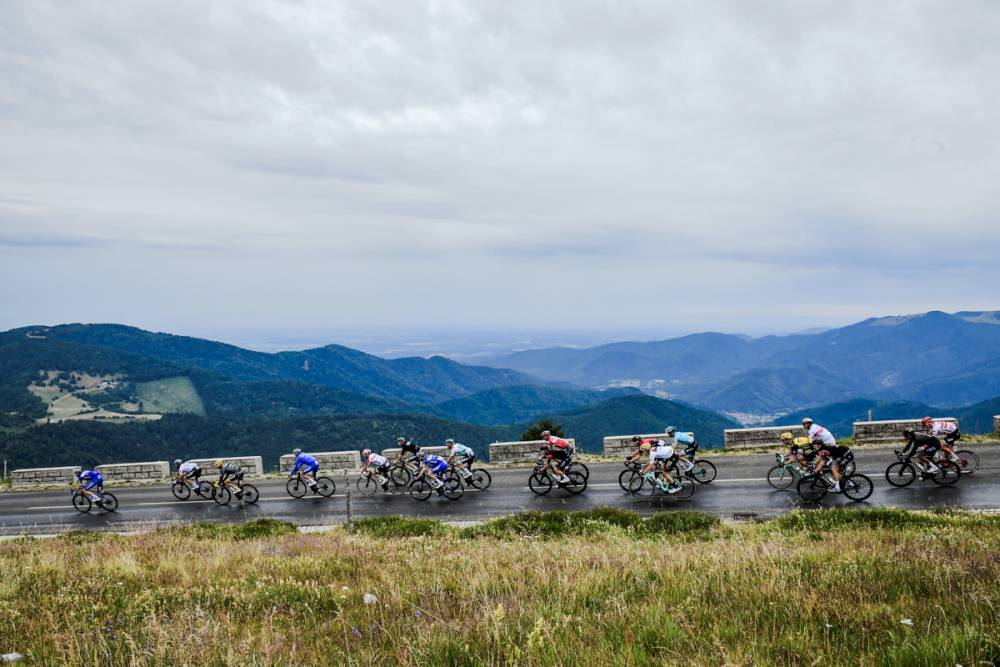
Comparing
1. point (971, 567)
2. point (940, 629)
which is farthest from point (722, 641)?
point (971, 567)

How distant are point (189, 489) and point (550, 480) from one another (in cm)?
1387

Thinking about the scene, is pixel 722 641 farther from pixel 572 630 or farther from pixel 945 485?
pixel 945 485

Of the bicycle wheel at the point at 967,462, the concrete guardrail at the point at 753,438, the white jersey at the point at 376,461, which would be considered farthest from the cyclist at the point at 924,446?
the white jersey at the point at 376,461

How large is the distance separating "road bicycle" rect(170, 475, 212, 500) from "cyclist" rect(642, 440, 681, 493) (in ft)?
51.2

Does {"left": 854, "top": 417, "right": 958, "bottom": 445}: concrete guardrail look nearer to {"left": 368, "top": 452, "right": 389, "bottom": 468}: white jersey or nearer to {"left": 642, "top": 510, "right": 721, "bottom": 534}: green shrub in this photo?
{"left": 642, "top": 510, "right": 721, "bottom": 534}: green shrub

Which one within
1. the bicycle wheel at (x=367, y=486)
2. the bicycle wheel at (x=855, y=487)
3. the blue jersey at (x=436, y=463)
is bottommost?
the bicycle wheel at (x=367, y=486)

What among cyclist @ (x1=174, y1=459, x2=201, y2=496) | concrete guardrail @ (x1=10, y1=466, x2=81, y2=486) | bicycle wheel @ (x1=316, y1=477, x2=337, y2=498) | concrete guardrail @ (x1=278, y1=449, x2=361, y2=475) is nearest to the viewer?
bicycle wheel @ (x1=316, y1=477, x2=337, y2=498)

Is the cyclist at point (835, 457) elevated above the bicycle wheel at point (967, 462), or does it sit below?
above

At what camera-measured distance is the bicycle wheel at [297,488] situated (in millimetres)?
21453

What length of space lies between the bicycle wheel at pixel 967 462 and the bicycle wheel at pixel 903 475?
1343mm

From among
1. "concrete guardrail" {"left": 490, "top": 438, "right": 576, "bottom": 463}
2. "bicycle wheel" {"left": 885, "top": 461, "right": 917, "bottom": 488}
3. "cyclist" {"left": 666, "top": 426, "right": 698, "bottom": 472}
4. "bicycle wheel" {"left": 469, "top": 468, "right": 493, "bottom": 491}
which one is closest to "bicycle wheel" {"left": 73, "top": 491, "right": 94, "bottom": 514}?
"bicycle wheel" {"left": 469, "top": 468, "right": 493, "bottom": 491}

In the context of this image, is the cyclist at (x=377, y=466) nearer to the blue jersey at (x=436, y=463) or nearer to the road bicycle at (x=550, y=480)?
the blue jersey at (x=436, y=463)

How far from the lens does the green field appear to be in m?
4.02

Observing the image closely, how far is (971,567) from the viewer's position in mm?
5520
